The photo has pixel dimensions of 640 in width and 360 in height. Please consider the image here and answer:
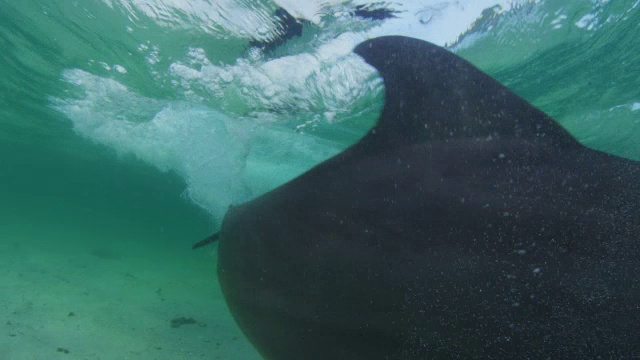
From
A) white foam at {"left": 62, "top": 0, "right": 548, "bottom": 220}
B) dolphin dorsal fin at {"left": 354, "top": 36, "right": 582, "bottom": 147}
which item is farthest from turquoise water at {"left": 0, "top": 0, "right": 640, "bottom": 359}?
dolphin dorsal fin at {"left": 354, "top": 36, "right": 582, "bottom": 147}

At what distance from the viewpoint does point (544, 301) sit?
2.11 m

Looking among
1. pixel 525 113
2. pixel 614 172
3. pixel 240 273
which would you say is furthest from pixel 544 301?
pixel 240 273

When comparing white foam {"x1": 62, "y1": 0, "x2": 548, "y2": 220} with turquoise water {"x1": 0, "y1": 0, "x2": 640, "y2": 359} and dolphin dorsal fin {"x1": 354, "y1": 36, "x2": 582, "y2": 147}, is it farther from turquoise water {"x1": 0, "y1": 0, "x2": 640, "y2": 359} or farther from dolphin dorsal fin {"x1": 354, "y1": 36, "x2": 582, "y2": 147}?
dolphin dorsal fin {"x1": 354, "y1": 36, "x2": 582, "y2": 147}

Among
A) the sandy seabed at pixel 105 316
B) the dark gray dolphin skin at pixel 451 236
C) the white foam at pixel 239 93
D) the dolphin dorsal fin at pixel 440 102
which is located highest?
the white foam at pixel 239 93

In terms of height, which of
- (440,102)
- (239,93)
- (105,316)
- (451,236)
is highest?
(239,93)

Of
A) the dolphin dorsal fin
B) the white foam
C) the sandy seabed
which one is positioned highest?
the white foam

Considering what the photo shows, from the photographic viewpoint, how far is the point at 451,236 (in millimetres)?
2346

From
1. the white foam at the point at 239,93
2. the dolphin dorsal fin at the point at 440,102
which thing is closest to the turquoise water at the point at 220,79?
the white foam at the point at 239,93

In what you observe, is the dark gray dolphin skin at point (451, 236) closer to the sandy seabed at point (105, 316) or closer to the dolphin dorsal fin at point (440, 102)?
the dolphin dorsal fin at point (440, 102)

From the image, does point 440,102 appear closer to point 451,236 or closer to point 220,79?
point 451,236

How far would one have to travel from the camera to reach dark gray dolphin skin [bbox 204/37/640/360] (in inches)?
81.3

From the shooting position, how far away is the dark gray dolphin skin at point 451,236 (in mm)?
2064

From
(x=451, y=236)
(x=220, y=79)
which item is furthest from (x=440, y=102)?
(x=220, y=79)

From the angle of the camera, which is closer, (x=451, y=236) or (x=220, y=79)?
(x=451, y=236)
